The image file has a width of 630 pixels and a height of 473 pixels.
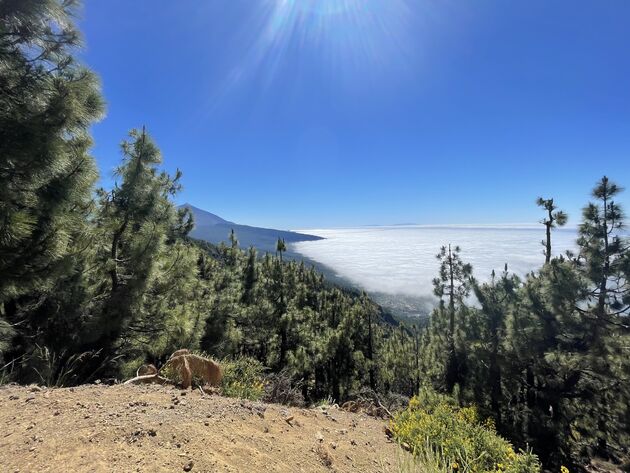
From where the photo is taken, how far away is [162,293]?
9.24m

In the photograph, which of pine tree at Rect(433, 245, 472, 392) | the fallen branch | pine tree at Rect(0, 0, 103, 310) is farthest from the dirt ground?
pine tree at Rect(433, 245, 472, 392)

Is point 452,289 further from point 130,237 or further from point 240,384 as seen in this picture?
point 130,237

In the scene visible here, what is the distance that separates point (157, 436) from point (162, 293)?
6838mm

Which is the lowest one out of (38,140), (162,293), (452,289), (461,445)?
(461,445)

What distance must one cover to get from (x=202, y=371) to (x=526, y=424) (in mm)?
15327

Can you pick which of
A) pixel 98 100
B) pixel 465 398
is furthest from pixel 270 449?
pixel 465 398

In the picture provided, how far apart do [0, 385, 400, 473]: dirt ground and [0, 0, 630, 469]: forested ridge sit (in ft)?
5.58

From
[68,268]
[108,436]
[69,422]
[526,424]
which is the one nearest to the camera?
[108,436]

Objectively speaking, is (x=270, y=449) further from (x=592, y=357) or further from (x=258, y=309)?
(x=258, y=309)

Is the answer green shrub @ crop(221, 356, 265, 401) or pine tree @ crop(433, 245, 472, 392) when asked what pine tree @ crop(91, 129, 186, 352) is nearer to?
green shrub @ crop(221, 356, 265, 401)

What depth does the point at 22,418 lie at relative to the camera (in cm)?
318

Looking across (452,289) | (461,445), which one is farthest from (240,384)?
(452,289)

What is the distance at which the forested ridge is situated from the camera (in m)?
4.39

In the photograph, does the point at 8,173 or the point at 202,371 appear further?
the point at 202,371
